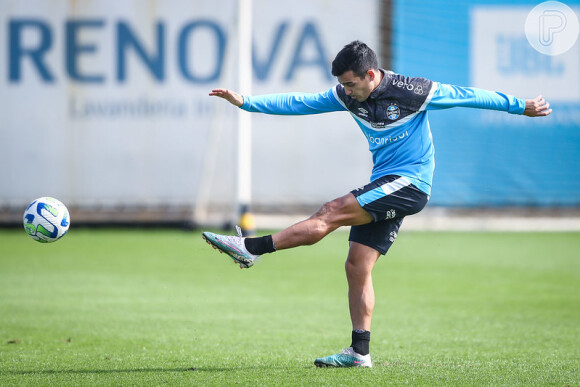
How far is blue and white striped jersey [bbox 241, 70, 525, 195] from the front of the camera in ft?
19.9

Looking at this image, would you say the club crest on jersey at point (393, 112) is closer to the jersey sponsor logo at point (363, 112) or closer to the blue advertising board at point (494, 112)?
the jersey sponsor logo at point (363, 112)

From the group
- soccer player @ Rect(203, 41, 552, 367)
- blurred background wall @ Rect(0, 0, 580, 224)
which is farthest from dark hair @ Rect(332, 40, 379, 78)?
blurred background wall @ Rect(0, 0, 580, 224)

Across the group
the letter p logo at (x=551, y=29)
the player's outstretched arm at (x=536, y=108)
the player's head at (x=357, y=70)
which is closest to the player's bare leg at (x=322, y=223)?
the player's head at (x=357, y=70)

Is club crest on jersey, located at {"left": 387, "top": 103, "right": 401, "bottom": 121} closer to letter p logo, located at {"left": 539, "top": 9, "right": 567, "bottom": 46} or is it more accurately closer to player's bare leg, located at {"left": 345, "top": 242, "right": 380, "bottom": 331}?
player's bare leg, located at {"left": 345, "top": 242, "right": 380, "bottom": 331}

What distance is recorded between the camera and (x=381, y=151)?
6242 millimetres

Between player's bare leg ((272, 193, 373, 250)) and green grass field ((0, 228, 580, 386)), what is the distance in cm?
96

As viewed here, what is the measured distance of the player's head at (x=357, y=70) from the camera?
588cm

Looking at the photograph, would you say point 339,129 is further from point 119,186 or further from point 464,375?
point 464,375

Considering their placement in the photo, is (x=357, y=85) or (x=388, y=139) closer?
(x=357, y=85)

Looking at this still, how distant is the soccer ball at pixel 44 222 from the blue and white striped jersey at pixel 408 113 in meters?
2.58

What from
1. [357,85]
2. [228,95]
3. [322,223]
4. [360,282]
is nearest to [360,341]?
[360,282]

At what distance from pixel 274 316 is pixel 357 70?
12.4 feet

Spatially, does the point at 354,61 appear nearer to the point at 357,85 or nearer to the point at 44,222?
the point at 357,85

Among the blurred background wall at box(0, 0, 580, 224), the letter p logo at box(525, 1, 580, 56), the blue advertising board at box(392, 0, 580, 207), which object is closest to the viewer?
the blurred background wall at box(0, 0, 580, 224)
